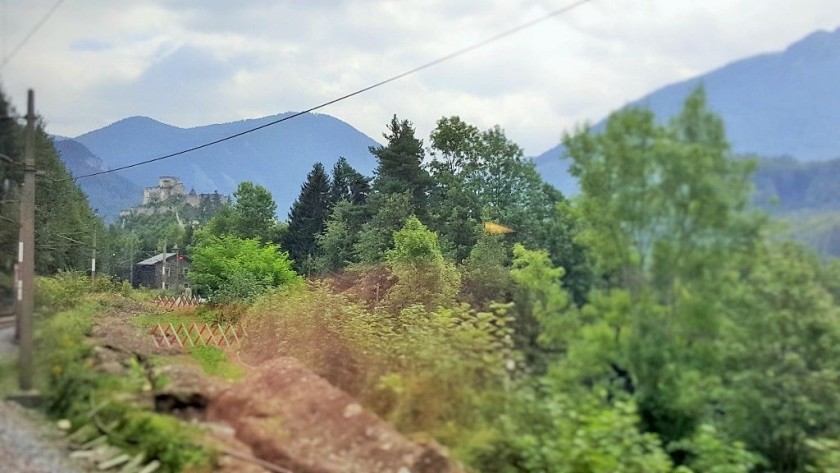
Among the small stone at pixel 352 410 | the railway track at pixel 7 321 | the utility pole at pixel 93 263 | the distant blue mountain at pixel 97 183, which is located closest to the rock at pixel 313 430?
the small stone at pixel 352 410

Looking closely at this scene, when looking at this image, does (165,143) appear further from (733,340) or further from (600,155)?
(733,340)

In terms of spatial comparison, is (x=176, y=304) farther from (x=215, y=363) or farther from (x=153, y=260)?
(x=153, y=260)

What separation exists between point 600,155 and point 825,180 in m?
1.52

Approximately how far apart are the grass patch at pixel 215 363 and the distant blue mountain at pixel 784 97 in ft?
9.99

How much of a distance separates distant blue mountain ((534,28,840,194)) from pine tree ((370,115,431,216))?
11447 mm

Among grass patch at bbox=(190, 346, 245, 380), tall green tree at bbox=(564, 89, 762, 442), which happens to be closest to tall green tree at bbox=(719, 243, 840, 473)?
tall green tree at bbox=(564, 89, 762, 442)

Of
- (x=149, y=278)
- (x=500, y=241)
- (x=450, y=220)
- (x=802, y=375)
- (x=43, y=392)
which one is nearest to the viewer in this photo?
(x=802, y=375)

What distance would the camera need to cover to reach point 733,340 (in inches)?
186

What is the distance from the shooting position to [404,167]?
18156 mm

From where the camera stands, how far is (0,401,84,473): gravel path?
5766mm

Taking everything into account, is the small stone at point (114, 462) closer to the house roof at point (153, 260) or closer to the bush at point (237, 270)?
the bush at point (237, 270)

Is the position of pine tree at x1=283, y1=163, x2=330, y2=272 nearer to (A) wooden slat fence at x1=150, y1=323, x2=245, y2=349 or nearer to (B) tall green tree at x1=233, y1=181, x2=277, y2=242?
(B) tall green tree at x1=233, y1=181, x2=277, y2=242

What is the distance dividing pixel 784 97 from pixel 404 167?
12.9 m

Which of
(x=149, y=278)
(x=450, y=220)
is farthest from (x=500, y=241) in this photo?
(x=149, y=278)
